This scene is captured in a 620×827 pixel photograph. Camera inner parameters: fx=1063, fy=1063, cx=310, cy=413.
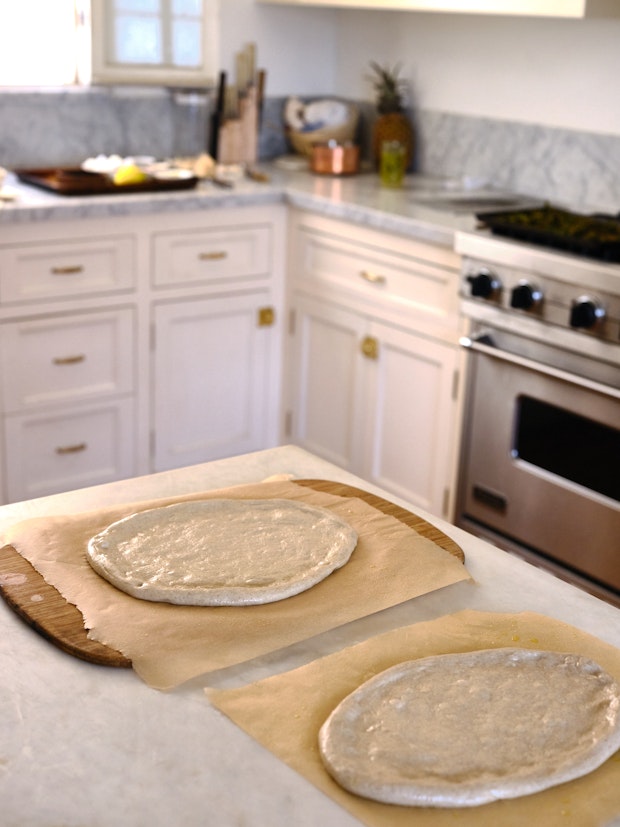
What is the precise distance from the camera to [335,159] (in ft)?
11.5

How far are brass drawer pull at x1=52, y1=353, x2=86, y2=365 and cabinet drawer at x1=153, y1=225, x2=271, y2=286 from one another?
30 centimetres

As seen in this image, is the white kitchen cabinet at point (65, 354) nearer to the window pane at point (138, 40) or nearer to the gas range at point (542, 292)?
the window pane at point (138, 40)

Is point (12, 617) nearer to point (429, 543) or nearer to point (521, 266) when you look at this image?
point (429, 543)

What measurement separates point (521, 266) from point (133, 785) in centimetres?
188

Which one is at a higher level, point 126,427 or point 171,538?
point 171,538

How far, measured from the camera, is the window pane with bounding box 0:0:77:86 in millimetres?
3232

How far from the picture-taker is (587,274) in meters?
2.32

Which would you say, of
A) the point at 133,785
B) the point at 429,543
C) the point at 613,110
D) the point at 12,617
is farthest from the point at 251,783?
the point at 613,110

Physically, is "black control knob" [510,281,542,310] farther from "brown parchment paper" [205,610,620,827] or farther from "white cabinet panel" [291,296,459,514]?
"brown parchment paper" [205,610,620,827]

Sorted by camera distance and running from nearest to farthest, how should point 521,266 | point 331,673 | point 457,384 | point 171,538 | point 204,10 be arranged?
point 331,673
point 171,538
point 521,266
point 457,384
point 204,10

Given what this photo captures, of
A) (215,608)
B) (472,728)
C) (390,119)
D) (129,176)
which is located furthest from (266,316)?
(472,728)

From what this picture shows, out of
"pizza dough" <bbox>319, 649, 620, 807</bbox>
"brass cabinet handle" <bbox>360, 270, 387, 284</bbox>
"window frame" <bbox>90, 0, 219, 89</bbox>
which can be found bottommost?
"brass cabinet handle" <bbox>360, 270, 387, 284</bbox>

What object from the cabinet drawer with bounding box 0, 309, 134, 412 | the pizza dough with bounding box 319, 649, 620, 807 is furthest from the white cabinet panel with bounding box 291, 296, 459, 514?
the pizza dough with bounding box 319, 649, 620, 807

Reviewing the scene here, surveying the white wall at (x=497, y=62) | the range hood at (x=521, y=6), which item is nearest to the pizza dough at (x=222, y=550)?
the range hood at (x=521, y=6)
